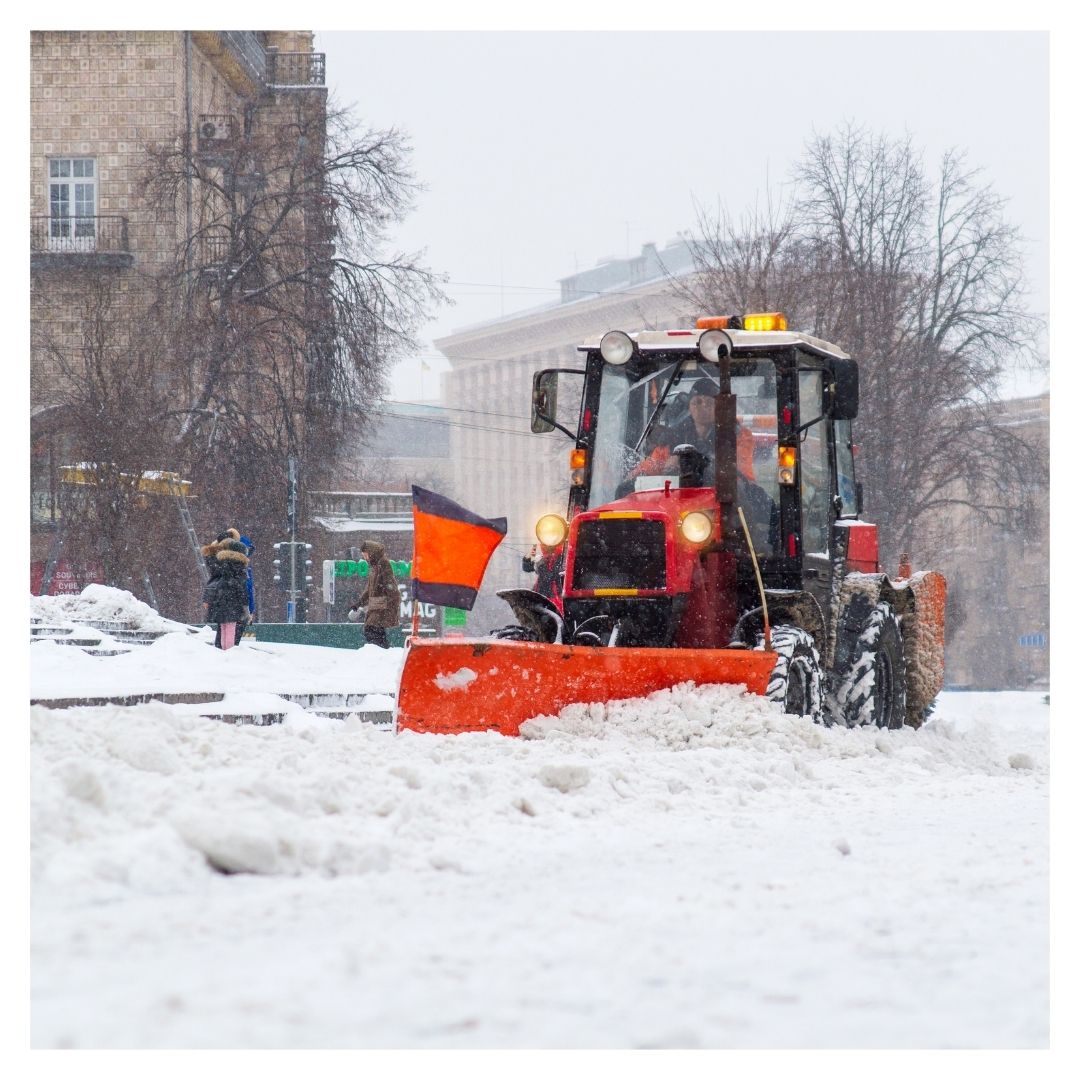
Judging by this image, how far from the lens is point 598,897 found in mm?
4516

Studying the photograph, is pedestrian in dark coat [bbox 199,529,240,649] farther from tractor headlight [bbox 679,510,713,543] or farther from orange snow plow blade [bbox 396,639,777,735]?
orange snow plow blade [bbox 396,639,777,735]

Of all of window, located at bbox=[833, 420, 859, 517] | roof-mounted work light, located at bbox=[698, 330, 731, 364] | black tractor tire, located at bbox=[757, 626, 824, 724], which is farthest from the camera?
window, located at bbox=[833, 420, 859, 517]

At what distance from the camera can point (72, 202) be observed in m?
34.8

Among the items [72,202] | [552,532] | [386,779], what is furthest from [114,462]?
[386,779]

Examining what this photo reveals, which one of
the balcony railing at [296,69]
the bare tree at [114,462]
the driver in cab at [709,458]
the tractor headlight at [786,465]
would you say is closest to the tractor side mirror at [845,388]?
the tractor headlight at [786,465]

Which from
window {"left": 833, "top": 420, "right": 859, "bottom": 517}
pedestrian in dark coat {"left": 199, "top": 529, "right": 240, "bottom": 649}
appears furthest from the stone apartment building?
window {"left": 833, "top": 420, "right": 859, "bottom": 517}

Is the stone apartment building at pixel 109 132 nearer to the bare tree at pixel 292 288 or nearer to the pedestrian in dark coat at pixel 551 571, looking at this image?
the bare tree at pixel 292 288

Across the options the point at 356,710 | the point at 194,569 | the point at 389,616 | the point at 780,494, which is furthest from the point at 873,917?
the point at 194,569

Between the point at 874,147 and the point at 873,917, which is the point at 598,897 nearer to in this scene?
the point at 873,917

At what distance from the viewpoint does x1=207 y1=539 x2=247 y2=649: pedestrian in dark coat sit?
1858cm

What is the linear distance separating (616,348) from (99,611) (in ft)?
44.1

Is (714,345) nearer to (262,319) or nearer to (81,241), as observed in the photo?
(262,319)

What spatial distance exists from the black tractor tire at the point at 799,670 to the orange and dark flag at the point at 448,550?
164 cm

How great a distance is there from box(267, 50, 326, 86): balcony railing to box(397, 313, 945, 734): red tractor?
32.1m
